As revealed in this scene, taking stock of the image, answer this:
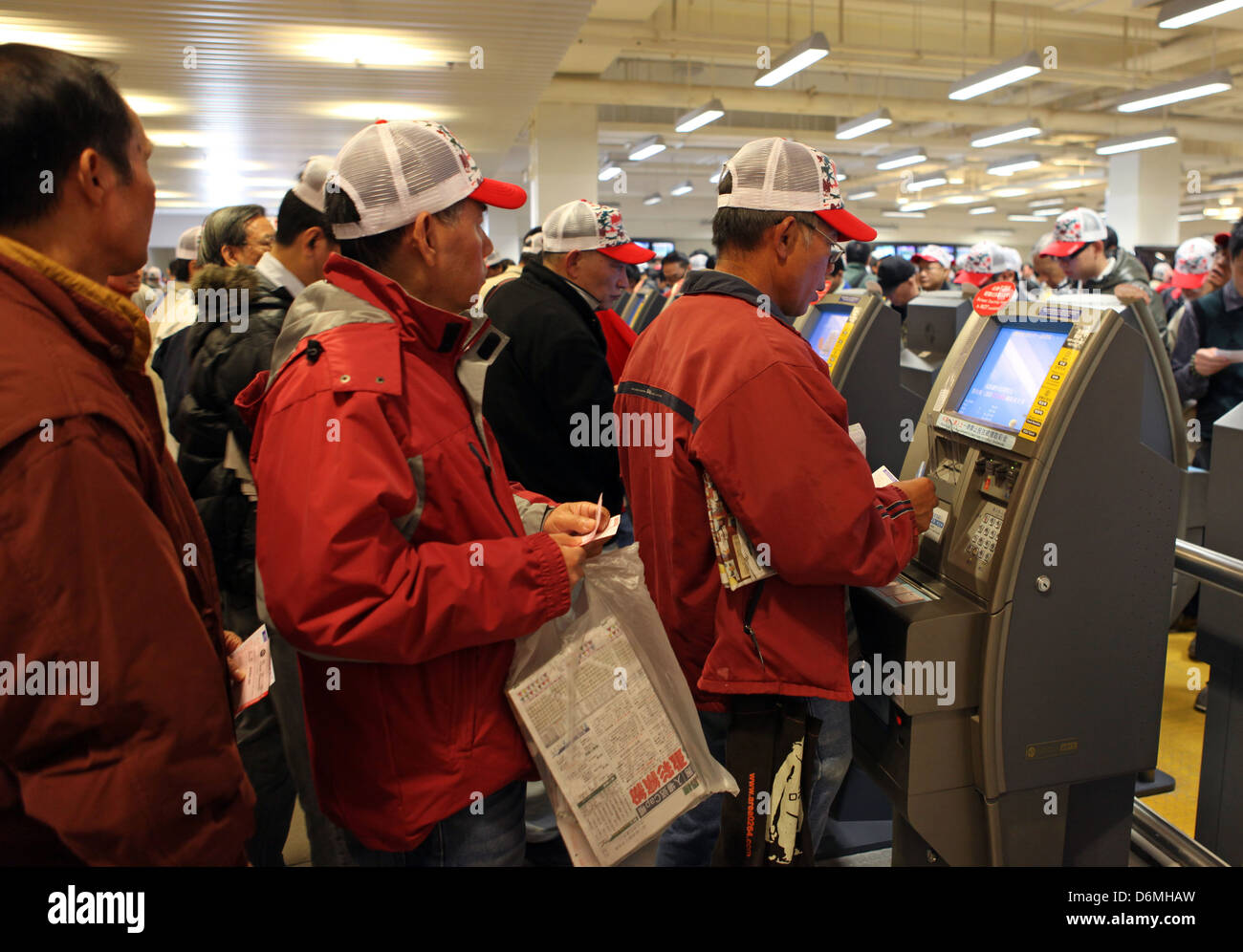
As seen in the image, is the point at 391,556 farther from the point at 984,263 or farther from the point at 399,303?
the point at 984,263

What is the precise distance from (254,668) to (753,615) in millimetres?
882

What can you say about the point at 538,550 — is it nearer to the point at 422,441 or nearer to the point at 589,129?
the point at 422,441

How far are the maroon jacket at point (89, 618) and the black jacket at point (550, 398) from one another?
6.14ft

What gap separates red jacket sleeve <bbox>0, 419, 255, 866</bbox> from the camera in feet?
2.99

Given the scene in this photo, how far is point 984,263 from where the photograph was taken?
6.66m

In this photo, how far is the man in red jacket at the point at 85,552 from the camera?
913 mm

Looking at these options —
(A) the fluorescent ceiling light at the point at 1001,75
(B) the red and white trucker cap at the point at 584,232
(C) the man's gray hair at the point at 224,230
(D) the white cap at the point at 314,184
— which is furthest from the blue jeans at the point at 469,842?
(A) the fluorescent ceiling light at the point at 1001,75

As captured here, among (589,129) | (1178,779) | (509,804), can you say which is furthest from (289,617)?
(589,129)

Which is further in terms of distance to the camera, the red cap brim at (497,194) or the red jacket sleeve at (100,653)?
the red cap brim at (497,194)

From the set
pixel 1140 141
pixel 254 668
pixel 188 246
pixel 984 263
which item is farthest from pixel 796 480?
pixel 1140 141

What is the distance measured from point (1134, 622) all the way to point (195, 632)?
6.09ft

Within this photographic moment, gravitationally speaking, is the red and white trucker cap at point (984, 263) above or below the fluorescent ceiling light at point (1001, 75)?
below

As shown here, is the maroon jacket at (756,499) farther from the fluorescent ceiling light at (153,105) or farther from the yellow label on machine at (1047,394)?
the fluorescent ceiling light at (153,105)
